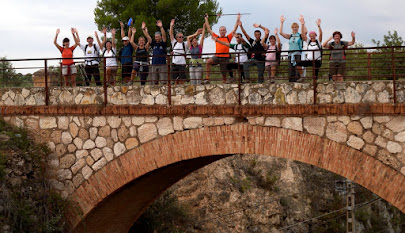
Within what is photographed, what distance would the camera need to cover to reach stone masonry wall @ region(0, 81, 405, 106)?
10.7 m

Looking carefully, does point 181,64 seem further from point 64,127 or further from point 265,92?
point 64,127

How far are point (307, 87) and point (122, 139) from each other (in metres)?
3.71

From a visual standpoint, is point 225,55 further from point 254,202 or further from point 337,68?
point 254,202

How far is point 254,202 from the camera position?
1991cm

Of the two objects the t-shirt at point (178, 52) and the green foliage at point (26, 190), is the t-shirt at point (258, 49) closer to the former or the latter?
the t-shirt at point (178, 52)

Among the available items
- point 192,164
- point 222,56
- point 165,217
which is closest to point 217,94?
point 222,56

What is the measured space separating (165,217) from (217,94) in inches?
252

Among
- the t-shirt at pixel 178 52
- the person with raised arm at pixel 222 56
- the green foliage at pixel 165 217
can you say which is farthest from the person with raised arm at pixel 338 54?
the green foliage at pixel 165 217

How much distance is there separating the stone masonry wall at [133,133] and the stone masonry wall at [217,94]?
318 mm

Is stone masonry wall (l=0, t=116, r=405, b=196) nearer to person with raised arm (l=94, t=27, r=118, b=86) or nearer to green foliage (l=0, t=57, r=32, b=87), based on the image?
person with raised arm (l=94, t=27, r=118, b=86)

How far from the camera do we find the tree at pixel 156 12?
2762 cm

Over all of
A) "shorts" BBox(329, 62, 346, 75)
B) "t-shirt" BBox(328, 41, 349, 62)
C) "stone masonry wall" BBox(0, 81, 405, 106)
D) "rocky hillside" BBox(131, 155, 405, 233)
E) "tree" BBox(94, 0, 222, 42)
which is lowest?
"rocky hillside" BBox(131, 155, 405, 233)

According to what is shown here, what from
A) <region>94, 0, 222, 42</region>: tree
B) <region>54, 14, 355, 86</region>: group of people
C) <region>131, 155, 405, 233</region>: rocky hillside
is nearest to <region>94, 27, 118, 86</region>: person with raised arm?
<region>54, 14, 355, 86</region>: group of people

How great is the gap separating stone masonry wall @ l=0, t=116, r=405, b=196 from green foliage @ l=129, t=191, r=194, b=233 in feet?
11.5
